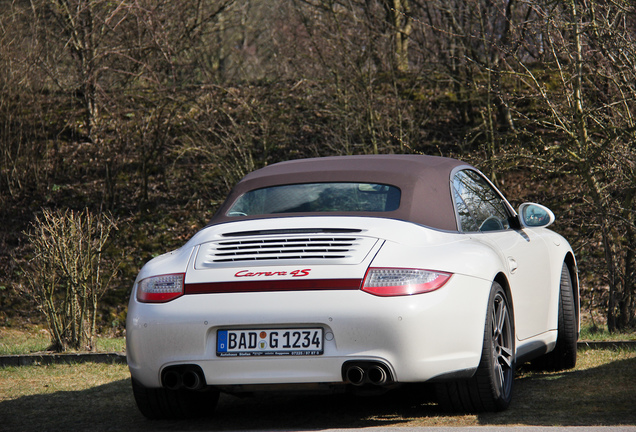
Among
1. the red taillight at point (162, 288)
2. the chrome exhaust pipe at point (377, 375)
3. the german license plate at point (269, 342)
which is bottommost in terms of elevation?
the chrome exhaust pipe at point (377, 375)

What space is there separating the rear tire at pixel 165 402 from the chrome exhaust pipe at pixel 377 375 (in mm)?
1274

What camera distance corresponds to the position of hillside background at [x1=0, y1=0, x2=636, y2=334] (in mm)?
14516

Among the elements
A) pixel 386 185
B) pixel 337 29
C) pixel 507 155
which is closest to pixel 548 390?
pixel 386 185

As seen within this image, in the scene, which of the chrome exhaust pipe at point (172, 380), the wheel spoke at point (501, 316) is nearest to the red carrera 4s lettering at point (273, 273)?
the chrome exhaust pipe at point (172, 380)

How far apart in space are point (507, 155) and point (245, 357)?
19.9ft

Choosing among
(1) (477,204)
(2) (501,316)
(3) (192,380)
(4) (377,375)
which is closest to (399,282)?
(4) (377,375)

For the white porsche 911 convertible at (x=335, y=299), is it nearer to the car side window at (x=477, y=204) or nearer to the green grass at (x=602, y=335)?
the car side window at (x=477, y=204)

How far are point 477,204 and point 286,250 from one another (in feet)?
5.50

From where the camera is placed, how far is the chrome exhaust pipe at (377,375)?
13.9 feet

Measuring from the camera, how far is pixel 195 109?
1923cm

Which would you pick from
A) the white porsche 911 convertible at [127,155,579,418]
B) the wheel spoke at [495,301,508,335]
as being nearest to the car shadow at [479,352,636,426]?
the white porsche 911 convertible at [127,155,579,418]

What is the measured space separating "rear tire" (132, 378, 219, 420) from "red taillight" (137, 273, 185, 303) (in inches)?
23.1

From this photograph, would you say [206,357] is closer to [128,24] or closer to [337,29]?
[337,29]

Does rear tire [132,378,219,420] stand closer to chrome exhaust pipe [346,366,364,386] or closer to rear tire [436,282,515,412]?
chrome exhaust pipe [346,366,364,386]
